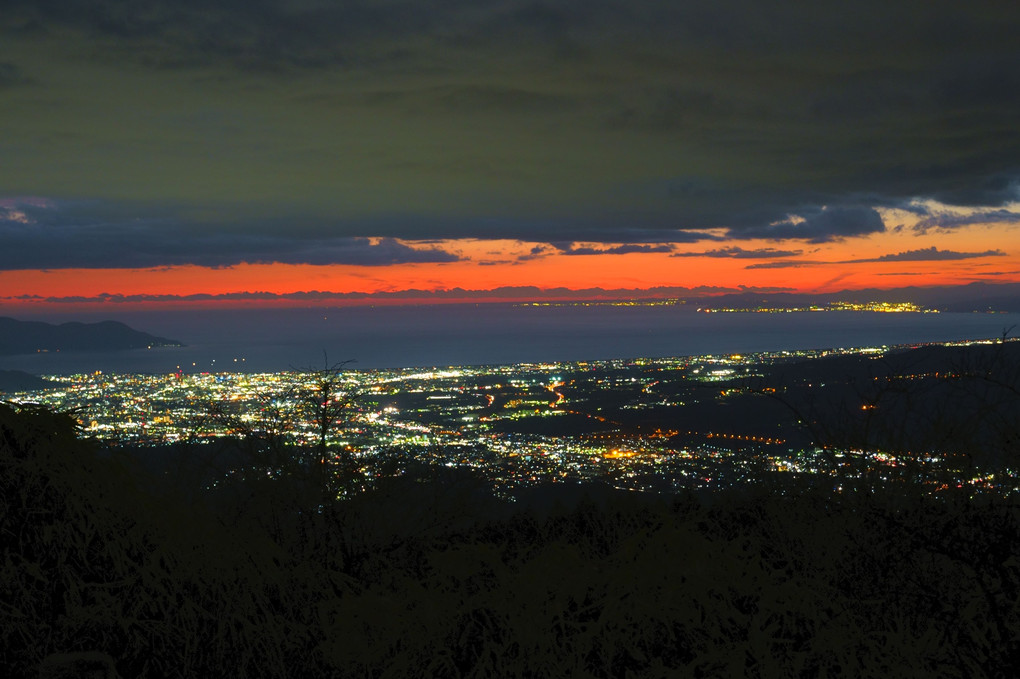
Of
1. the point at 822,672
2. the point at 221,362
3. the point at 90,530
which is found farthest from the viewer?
the point at 221,362

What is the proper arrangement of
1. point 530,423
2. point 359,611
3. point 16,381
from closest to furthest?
point 359,611 → point 530,423 → point 16,381

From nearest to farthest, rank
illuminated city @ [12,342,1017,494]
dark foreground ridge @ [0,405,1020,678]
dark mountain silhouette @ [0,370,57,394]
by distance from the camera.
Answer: dark foreground ridge @ [0,405,1020,678] < illuminated city @ [12,342,1017,494] < dark mountain silhouette @ [0,370,57,394]

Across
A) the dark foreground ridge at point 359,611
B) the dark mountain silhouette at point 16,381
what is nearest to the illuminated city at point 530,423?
the dark foreground ridge at point 359,611

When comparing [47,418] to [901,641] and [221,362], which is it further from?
[221,362]

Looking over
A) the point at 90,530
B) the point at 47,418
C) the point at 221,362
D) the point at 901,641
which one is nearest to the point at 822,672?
the point at 901,641

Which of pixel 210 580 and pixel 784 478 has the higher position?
pixel 210 580

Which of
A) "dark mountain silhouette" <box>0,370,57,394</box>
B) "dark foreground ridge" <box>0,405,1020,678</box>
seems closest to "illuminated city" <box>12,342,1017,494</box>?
"dark foreground ridge" <box>0,405,1020,678</box>

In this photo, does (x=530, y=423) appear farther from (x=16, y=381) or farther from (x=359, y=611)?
(x=359, y=611)

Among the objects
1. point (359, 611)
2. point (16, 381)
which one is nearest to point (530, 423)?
point (16, 381)

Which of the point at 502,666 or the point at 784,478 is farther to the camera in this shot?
the point at 784,478

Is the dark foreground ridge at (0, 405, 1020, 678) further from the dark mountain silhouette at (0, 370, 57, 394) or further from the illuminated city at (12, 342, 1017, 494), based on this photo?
the dark mountain silhouette at (0, 370, 57, 394)

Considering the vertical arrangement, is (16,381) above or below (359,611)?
below
